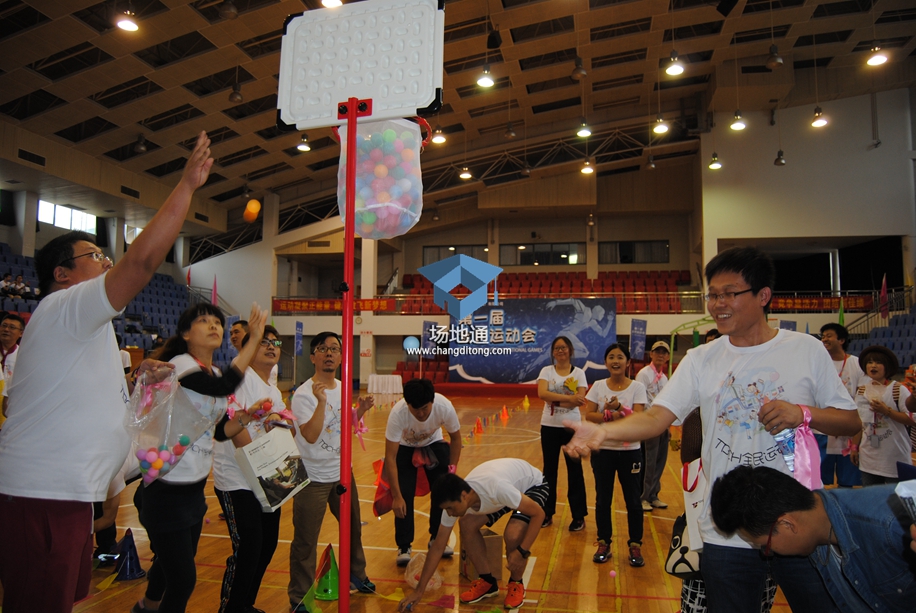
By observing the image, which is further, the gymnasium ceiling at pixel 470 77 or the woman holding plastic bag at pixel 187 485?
the gymnasium ceiling at pixel 470 77

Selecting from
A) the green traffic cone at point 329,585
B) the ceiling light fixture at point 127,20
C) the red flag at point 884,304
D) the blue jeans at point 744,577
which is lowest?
the green traffic cone at point 329,585

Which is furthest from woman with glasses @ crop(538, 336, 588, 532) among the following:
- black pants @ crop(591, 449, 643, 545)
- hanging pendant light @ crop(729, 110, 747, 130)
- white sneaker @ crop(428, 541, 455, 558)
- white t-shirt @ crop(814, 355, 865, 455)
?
hanging pendant light @ crop(729, 110, 747, 130)

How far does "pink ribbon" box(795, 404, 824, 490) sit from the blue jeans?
0.24 meters

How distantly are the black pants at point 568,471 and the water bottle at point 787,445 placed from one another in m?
3.17

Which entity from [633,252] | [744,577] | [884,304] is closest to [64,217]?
[633,252]

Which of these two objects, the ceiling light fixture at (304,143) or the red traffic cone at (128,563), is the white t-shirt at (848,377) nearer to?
the red traffic cone at (128,563)

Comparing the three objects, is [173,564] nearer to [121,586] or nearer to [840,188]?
[121,586]

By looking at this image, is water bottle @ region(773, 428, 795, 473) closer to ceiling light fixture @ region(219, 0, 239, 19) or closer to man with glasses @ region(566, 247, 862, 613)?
man with glasses @ region(566, 247, 862, 613)

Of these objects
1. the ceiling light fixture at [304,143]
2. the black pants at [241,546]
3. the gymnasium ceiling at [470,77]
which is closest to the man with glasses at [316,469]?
the black pants at [241,546]

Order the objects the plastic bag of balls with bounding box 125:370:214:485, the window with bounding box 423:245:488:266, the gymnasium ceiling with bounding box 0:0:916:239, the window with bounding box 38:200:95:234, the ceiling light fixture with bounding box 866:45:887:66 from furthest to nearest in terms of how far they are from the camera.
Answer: the window with bounding box 423:245:488:266
the window with bounding box 38:200:95:234
the gymnasium ceiling with bounding box 0:0:916:239
the ceiling light fixture with bounding box 866:45:887:66
the plastic bag of balls with bounding box 125:370:214:485

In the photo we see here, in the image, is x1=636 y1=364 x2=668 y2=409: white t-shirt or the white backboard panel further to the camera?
x1=636 y1=364 x2=668 y2=409: white t-shirt

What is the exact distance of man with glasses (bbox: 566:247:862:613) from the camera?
182 centimetres

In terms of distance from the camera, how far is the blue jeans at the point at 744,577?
1808 millimetres

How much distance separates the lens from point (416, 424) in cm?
430
